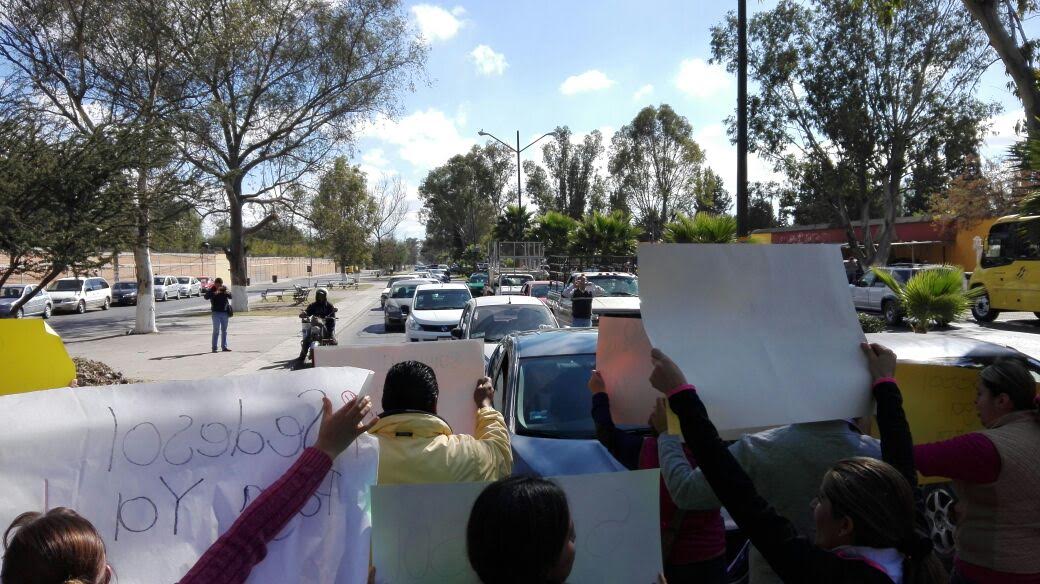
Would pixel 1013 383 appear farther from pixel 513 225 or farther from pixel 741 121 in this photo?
pixel 513 225

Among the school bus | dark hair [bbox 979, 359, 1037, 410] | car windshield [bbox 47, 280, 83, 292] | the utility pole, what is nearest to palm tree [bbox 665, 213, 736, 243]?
the utility pole

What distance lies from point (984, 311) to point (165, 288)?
45.5 m

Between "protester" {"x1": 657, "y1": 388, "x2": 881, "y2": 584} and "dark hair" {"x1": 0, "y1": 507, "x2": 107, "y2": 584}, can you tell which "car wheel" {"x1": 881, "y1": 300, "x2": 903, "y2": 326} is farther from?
"dark hair" {"x1": 0, "y1": 507, "x2": 107, "y2": 584}

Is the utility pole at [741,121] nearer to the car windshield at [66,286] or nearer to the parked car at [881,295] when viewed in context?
the parked car at [881,295]

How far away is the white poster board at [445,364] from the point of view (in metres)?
3.76

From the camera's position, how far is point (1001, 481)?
213 cm

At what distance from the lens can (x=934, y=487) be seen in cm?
317

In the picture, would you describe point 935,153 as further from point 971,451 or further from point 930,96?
point 971,451

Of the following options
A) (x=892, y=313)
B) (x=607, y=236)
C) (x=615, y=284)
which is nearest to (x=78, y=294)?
(x=607, y=236)

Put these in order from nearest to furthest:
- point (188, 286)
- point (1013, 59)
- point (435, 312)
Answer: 1. point (1013, 59)
2. point (435, 312)
3. point (188, 286)

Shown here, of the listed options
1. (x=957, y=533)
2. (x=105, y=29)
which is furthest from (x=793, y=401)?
(x=105, y=29)

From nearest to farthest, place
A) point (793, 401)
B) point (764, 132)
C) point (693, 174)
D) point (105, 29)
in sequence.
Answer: point (793, 401) → point (105, 29) → point (764, 132) → point (693, 174)

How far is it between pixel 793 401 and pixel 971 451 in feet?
2.00

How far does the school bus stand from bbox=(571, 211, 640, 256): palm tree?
13960 millimetres
